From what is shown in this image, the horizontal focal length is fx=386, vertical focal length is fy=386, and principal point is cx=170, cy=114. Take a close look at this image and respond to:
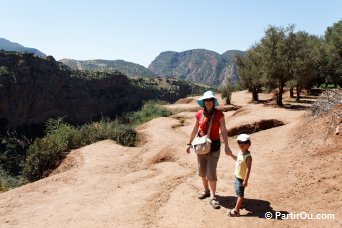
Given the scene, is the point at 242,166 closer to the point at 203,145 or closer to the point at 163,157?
the point at 203,145

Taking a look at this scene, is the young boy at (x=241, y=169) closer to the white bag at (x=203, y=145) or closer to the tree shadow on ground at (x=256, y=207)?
the tree shadow on ground at (x=256, y=207)

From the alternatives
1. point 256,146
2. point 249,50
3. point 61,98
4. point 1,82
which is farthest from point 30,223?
point 61,98

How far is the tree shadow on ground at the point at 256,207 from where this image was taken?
6694 mm

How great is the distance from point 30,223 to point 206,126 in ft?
12.8

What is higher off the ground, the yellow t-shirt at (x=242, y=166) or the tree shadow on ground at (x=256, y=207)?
the yellow t-shirt at (x=242, y=166)

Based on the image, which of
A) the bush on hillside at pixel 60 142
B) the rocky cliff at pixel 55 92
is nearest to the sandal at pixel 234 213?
the bush on hillside at pixel 60 142

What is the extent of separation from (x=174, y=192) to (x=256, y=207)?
2018 mm

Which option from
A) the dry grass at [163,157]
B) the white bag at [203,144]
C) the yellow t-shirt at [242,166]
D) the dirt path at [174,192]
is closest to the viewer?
the yellow t-shirt at [242,166]

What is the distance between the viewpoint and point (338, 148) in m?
9.84

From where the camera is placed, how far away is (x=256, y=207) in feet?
23.4

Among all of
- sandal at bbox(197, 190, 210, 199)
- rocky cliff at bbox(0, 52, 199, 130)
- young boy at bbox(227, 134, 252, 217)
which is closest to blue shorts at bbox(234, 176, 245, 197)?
young boy at bbox(227, 134, 252, 217)

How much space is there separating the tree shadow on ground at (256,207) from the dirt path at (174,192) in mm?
18

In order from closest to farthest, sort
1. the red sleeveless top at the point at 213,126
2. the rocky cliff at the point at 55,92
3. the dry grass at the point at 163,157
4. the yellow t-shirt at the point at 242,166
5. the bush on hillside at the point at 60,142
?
the yellow t-shirt at the point at 242,166 < the red sleeveless top at the point at 213,126 < the dry grass at the point at 163,157 < the bush on hillside at the point at 60,142 < the rocky cliff at the point at 55,92

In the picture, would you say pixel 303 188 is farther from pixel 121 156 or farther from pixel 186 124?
pixel 186 124
